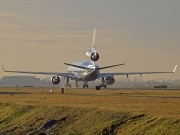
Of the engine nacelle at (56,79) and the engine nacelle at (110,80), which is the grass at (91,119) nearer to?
the engine nacelle at (56,79)

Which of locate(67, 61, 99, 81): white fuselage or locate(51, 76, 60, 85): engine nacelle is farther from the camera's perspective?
locate(67, 61, 99, 81): white fuselage

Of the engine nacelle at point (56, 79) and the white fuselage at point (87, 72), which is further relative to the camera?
the white fuselage at point (87, 72)

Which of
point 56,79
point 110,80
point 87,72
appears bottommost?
point 56,79

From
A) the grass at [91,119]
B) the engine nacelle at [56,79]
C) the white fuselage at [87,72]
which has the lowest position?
the grass at [91,119]

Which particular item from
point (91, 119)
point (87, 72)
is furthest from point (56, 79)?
point (91, 119)

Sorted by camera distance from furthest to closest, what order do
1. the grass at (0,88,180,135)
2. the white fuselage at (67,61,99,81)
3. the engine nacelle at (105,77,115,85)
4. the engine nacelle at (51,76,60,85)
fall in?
the engine nacelle at (105,77,115,85), the white fuselage at (67,61,99,81), the engine nacelle at (51,76,60,85), the grass at (0,88,180,135)

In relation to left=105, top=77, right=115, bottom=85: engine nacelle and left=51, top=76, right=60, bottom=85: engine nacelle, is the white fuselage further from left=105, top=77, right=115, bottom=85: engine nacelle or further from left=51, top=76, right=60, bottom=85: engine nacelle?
→ left=51, top=76, right=60, bottom=85: engine nacelle

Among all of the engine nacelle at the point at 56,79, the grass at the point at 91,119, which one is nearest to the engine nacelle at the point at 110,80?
the engine nacelle at the point at 56,79

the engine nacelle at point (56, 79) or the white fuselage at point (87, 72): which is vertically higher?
the white fuselage at point (87, 72)

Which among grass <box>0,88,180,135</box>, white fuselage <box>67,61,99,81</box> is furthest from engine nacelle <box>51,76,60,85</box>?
grass <box>0,88,180,135</box>

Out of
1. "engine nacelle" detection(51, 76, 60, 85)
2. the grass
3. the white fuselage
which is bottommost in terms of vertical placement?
the grass

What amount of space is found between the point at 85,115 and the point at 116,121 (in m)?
7.58

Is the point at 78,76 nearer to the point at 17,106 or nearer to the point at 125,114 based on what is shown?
the point at 17,106

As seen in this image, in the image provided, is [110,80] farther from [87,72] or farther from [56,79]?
[56,79]
